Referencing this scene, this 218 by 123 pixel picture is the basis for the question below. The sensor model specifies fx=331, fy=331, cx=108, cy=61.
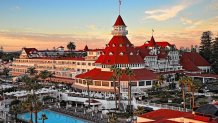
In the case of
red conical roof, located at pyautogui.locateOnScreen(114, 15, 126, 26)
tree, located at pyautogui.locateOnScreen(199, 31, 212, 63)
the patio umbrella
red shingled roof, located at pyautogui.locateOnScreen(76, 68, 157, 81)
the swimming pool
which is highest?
red conical roof, located at pyautogui.locateOnScreen(114, 15, 126, 26)

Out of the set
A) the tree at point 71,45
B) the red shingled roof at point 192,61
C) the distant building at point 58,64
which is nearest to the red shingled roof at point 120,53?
the distant building at point 58,64

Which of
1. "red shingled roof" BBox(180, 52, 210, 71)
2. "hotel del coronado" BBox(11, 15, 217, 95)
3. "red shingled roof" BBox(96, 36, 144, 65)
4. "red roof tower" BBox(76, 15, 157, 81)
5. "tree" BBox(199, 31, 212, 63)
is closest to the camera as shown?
"hotel del coronado" BBox(11, 15, 217, 95)

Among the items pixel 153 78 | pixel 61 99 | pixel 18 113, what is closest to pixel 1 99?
pixel 18 113

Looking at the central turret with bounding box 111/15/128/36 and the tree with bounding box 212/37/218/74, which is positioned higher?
the central turret with bounding box 111/15/128/36

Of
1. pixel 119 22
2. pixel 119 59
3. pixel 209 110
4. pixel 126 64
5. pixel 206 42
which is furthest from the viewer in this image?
pixel 206 42

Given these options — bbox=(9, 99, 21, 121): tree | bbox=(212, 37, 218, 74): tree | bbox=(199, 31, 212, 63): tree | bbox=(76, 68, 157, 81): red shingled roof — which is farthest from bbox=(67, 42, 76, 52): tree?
bbox=(9, 99, 21, 121): tree

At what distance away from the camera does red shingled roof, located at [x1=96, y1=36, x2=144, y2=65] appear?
74.8 metres

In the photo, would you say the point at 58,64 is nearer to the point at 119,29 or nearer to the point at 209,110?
the point at 119,29

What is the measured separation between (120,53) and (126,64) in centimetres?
380

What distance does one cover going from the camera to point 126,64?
73875mm

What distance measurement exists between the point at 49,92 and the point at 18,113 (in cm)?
1299

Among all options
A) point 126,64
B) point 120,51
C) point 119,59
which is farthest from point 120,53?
point 126,64

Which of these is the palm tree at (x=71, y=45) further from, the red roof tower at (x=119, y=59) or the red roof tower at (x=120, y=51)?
the red roof tower at (x=119, y=59)

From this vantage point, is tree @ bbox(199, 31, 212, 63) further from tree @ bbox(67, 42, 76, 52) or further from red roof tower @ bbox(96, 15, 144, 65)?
tree @ bbox(67, 42, 76, 52)
